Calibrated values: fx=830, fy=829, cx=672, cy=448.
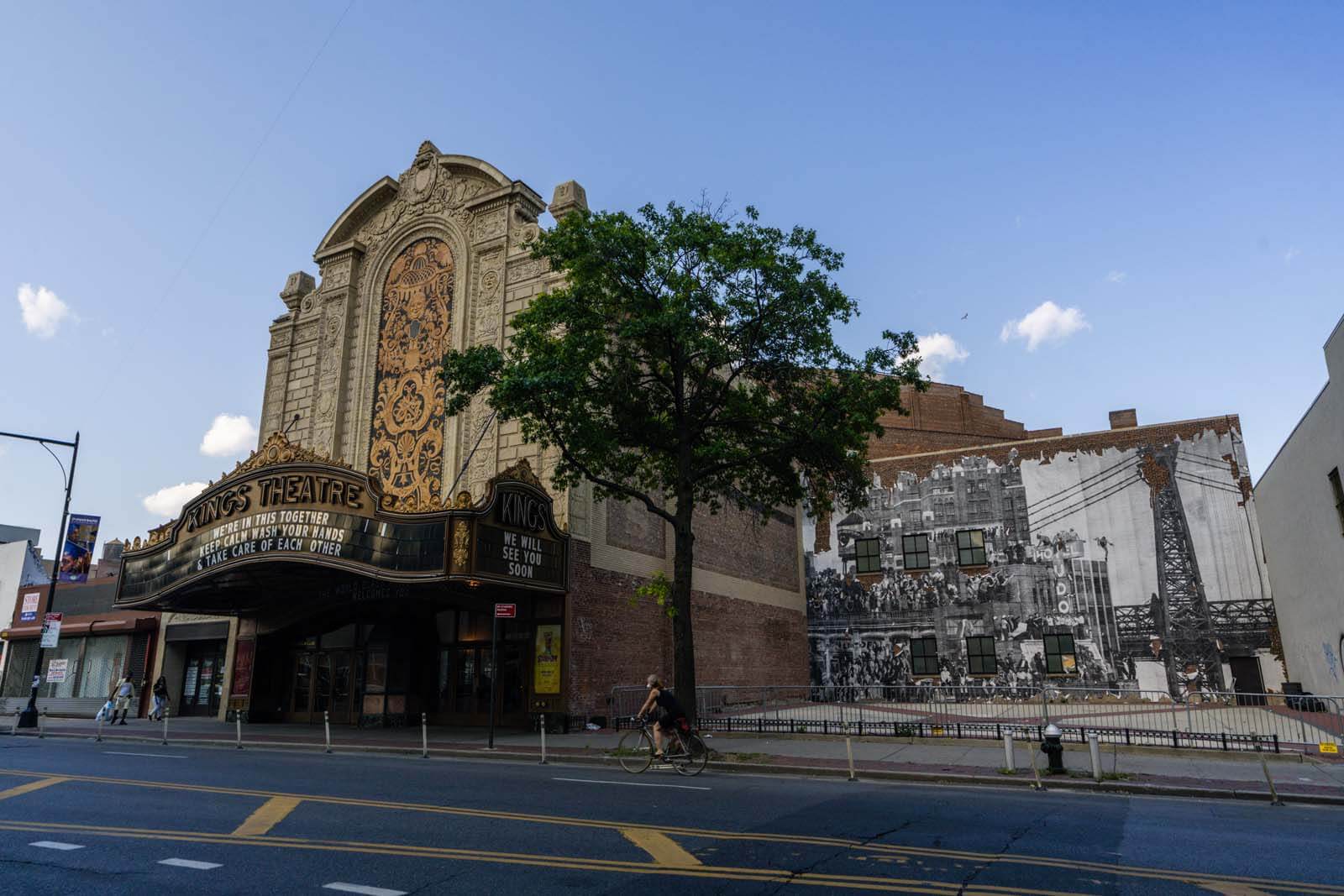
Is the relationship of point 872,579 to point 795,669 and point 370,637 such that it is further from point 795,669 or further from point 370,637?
point 370,637

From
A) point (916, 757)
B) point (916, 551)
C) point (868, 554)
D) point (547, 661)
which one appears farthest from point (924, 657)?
point (916, 757)

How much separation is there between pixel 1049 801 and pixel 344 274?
29.6 metres

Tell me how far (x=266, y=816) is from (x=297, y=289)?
28342mm

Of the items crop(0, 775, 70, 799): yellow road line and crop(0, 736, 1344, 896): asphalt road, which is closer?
crop(0, 736, 1344, 896): asphalt road

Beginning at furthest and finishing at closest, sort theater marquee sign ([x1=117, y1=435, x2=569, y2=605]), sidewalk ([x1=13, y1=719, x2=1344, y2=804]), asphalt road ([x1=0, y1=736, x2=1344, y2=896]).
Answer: theater marquee sign ([x1=117, y1=435, x2=569, y2=605])
sidewalk ([x1=13, y1=719, x2=1344, y2=804])
asphalt road ([x1=0, y1=736, x2=1344, y2=896])

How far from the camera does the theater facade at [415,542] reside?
22312 millimetres

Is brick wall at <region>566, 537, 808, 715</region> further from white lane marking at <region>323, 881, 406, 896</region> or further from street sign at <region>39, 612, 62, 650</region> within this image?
street sign at <region>39, 612, 62, 650</region>

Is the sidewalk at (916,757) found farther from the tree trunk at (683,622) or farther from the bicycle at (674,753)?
the tree trunk at (683,622)

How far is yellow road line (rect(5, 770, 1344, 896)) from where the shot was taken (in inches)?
271

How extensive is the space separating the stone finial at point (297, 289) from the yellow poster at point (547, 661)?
61.6 ft

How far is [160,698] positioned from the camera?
3086 cm

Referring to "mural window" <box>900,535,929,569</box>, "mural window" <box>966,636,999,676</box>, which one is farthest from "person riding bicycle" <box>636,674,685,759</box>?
"mural window" <box>900,535,929,569</box>

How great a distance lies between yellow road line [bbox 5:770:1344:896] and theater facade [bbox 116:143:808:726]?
8.90 metres

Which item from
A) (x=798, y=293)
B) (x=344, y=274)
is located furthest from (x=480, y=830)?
(x=344, y=274)
